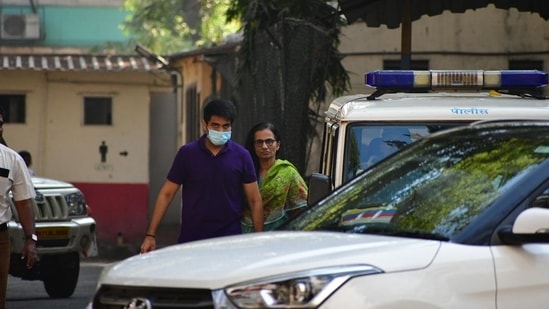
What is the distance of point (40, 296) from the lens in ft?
47.6

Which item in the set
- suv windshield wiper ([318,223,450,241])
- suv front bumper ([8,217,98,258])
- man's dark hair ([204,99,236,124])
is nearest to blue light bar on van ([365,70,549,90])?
man's dark hair ([204,99,236,124])

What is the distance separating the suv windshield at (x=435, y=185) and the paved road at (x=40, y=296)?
22.1 feet

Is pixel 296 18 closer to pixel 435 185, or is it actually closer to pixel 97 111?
pixel 435 185

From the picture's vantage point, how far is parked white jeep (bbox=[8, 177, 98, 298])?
542 inches

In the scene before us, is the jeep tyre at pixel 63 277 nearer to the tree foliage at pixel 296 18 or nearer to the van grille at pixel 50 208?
the van grille at pixel 50 208

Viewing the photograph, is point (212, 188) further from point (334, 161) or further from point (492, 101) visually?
point (492, 101)

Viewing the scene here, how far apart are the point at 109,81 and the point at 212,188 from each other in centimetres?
1754

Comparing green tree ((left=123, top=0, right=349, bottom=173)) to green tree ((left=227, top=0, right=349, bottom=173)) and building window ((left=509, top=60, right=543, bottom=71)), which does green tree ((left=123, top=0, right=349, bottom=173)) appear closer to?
green tree ((left=227, top=0, right=349, bottom=173))

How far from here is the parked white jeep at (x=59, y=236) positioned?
1376cm

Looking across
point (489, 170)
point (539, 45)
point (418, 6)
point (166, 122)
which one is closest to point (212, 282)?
point (489, 170)

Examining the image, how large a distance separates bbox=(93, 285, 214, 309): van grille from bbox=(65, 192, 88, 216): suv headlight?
8386 millimetres

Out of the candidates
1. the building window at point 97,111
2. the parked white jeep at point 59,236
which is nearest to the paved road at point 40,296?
the parked white jeep at point 59,236

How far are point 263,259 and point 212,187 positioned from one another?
3375 mm

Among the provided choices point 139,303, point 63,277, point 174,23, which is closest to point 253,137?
point 139,303
